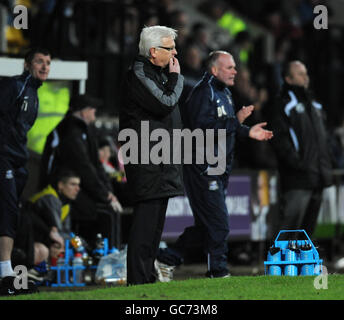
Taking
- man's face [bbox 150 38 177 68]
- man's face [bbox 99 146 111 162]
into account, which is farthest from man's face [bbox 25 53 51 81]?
man's face [bbox 99 146 111 162]

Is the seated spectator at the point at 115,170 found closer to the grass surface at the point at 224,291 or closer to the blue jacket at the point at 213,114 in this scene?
the blue jacket at the point at 213,114

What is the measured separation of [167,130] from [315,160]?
12.9 ft

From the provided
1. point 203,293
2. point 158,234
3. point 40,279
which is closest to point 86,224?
point 40,279

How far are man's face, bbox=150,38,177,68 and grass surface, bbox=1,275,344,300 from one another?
6.12 feet

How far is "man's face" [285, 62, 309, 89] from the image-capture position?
13328 mm

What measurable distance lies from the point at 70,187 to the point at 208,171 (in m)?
2.47

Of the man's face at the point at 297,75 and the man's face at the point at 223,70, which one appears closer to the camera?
the man's face at the point at 223,70

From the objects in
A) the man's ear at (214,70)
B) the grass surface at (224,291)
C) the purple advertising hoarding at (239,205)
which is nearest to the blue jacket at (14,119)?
the man's ear at (214,70)

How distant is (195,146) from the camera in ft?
38.5

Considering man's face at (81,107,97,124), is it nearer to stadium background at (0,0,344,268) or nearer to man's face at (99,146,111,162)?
stadium background at (0,0,344,268)

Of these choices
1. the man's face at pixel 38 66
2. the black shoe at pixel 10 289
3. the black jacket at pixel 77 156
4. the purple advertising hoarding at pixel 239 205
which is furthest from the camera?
the purple advertising hoarding at pixel 239 205

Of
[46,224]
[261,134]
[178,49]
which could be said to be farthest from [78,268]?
[178,49]

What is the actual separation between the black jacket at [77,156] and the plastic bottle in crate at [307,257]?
4512 mm

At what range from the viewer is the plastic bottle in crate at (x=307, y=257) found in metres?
9.59
